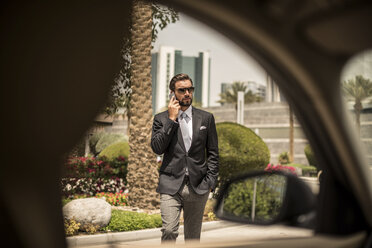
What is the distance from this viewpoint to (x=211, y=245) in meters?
0.99

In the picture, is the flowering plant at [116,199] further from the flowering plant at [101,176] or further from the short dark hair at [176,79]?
the short dark hair at [176,79]

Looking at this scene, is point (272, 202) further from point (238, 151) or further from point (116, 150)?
point (116, 150)

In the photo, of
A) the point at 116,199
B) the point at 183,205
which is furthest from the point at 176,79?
the point at 116,199

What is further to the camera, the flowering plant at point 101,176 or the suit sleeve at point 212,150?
the flowering plant at point 101,176

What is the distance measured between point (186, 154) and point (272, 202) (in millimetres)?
2440

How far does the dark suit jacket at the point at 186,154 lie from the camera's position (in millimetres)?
3494

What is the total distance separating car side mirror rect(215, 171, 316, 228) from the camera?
1.07m

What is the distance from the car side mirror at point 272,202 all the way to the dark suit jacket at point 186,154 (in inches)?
86.8

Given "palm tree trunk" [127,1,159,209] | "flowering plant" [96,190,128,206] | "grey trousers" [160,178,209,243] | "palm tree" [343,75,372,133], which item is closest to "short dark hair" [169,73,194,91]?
"grey trousers" [160,178,209,243]

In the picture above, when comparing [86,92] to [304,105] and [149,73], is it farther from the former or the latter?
[149,73]

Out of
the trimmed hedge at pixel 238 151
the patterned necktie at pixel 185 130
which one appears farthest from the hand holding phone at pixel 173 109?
the trimmed hedge at pixel 238 151

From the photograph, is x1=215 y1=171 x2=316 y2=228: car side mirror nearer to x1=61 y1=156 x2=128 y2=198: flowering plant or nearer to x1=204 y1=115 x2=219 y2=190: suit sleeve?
x1=204 y1=115 x2=219 y2=190: suit sleeve

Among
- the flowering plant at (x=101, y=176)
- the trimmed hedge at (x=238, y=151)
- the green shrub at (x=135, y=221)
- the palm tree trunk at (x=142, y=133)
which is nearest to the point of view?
the green shrub at (x=135, y=221)

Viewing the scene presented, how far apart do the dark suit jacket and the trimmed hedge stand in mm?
5524
